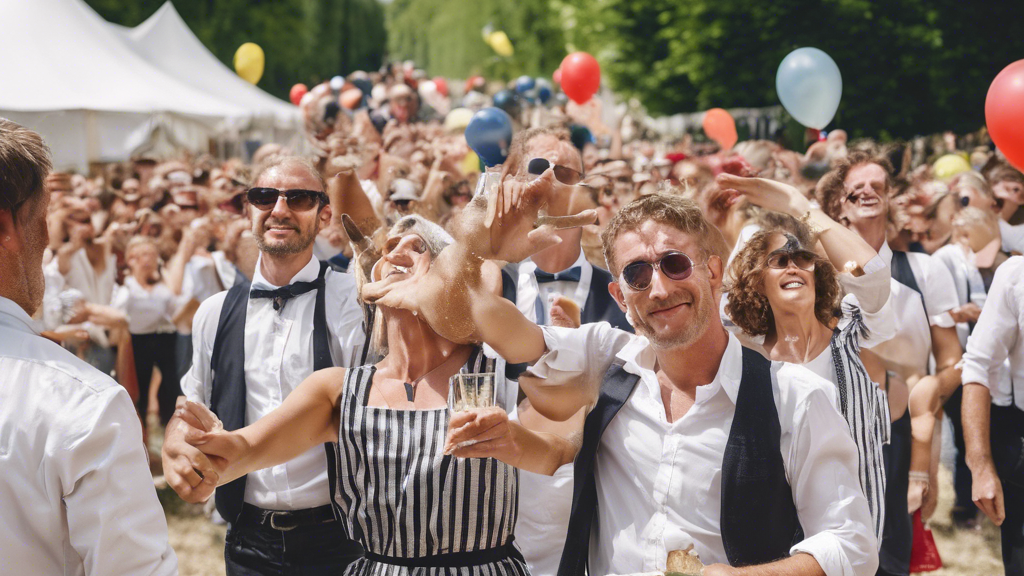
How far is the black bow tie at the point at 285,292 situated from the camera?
11.4 ft

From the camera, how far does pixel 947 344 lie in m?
4.78

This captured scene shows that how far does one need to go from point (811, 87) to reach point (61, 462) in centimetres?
633

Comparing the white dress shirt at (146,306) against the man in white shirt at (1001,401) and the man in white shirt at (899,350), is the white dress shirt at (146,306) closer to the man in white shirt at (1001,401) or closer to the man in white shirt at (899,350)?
the man in white shirt at (899,350)

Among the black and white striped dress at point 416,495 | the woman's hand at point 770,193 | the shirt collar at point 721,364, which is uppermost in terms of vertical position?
the woman's hand at point 770,193

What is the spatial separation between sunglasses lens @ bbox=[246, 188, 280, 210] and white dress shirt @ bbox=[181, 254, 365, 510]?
0.25 metres

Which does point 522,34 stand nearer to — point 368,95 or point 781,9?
point 781,9

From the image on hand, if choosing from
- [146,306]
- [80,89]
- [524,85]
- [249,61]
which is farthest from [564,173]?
[524,85]

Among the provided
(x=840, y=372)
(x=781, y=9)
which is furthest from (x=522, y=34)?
(x=840, y=372)

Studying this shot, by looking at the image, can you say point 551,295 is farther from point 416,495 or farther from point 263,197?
point 416,495

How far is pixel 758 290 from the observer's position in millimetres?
3182

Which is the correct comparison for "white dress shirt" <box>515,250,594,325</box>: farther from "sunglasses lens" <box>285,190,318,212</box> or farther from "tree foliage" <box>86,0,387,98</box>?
"tree foliage" <box>86,0,387,98</box>

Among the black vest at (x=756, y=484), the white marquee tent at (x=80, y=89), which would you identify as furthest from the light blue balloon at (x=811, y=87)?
the white marquee tent at (x=80, y=89)

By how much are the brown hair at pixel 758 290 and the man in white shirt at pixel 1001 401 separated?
0.90 m

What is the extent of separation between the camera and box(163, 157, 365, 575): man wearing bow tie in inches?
128
